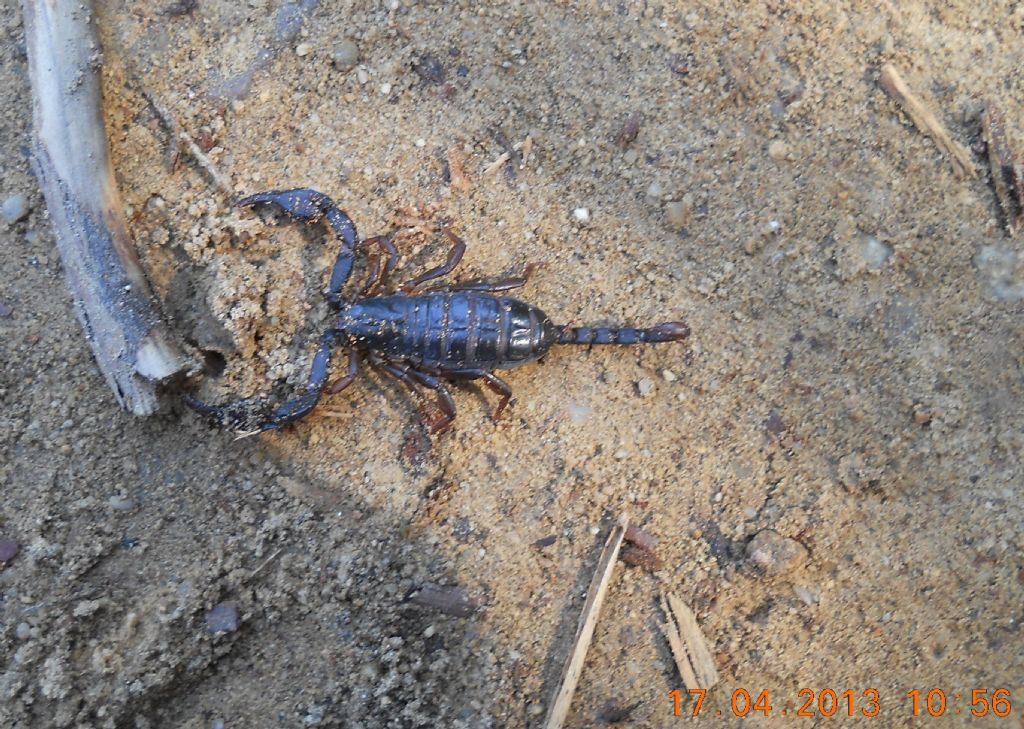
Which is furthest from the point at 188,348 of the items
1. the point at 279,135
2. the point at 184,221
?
the point at 279,135

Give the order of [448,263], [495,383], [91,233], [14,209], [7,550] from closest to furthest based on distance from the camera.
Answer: [7,550], [91,233], [14,209], [495,383], [448,263]

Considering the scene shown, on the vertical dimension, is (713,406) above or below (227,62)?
below

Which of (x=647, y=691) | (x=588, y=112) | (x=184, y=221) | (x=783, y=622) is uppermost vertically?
(x=588, y=112)

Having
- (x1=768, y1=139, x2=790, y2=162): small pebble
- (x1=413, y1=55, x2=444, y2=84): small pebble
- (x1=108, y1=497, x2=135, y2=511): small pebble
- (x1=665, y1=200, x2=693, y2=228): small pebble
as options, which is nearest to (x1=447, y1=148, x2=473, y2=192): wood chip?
(x1=413, y1=55, x2=444, y2=84): small pebble

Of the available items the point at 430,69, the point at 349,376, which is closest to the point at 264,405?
the point at 349,376

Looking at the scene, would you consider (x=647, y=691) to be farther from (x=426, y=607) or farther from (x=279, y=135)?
(x=279, y=135)

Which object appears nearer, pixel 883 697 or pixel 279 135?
pixel 883 697

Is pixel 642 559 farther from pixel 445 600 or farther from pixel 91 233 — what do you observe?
pixel 91 233
